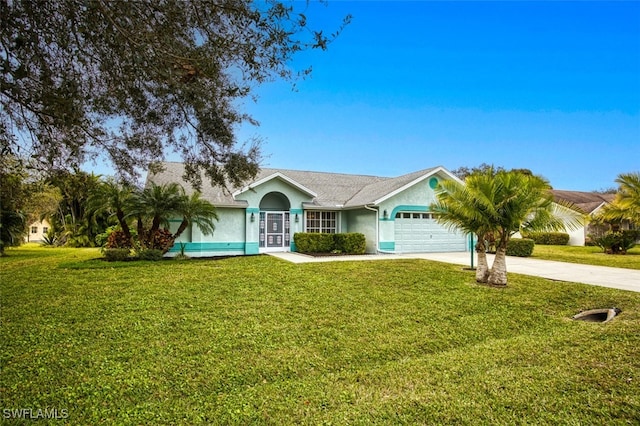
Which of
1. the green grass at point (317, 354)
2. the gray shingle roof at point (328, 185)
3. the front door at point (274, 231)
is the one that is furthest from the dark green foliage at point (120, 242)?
the front door at point (274, 231)

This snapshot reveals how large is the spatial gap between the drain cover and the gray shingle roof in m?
12.4

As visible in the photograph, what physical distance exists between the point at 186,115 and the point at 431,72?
40.1 feet

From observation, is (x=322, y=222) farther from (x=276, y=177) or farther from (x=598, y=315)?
(x=598, y=315)

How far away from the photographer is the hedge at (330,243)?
1922 centimetres

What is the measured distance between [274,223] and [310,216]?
→ 2.26 m

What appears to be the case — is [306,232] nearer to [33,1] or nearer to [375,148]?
[375,148]

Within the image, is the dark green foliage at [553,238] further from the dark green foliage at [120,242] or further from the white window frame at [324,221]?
the dark green foliage at [120,242]

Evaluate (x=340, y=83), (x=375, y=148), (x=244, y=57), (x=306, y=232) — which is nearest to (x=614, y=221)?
(x=375, y=148)

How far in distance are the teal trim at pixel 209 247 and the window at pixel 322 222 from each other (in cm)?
432

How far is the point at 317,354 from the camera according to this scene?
5.52 meters

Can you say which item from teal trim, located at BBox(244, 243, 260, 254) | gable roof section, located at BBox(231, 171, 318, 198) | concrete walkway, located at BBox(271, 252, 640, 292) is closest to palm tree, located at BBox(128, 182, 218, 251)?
gable roof section, located at BBox(231, 171, 318, 198)

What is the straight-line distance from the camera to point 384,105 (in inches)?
774

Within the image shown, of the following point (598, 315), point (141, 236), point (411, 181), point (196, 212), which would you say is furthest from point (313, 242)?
point (598, 315)

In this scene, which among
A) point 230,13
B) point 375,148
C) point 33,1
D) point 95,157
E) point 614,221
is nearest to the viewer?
point 33,1
